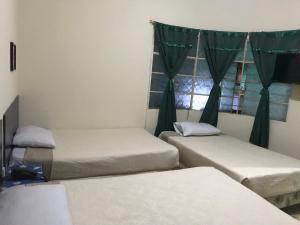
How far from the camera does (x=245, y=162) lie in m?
2.81

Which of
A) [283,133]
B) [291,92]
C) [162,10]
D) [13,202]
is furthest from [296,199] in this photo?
[162,10]

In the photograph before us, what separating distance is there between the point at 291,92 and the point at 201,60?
1333 millimetres

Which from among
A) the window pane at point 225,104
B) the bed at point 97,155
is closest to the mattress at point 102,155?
the bed at point 97,155

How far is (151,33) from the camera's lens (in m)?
3.87

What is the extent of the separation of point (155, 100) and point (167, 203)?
8.01 feet

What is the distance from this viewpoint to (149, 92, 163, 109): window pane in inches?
162

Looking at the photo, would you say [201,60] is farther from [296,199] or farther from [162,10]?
[296,199]

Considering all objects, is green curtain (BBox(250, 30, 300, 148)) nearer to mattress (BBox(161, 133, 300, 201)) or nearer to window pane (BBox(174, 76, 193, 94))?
mattress (BBox(161, 133, 300, 201))

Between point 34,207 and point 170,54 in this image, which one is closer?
point 34,207

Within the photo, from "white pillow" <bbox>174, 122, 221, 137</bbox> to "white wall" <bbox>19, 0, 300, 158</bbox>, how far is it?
0.39 meters

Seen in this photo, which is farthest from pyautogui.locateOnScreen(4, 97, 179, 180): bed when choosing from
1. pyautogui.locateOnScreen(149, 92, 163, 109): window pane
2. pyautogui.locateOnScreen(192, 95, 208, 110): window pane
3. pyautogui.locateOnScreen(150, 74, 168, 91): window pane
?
pyautogui.locateOnScreen(192, 95, 208, 110): window pane

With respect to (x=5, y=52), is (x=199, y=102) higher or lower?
lower

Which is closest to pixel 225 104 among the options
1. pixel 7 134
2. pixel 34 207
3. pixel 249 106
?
pixel 249 106

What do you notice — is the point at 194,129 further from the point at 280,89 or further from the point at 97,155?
the point at 97,155
